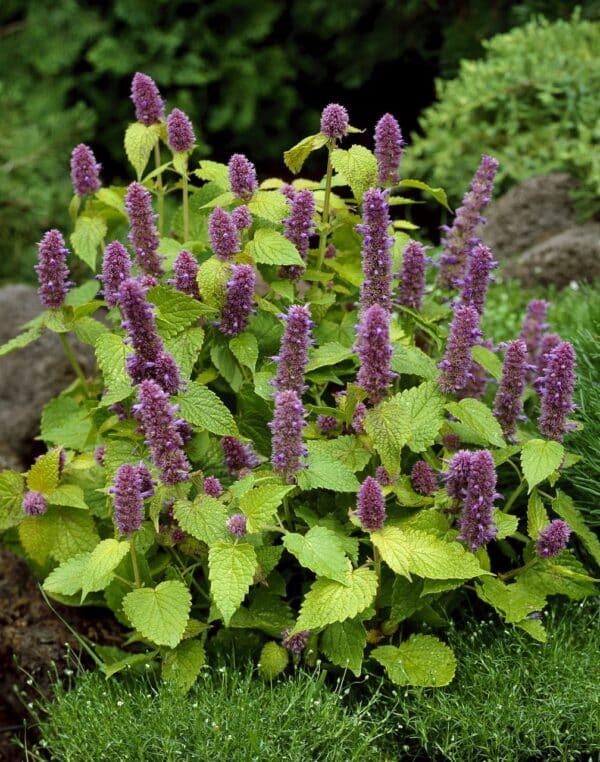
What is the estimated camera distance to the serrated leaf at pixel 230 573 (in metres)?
2.39

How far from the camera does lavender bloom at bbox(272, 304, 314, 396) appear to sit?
250cm

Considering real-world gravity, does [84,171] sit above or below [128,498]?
above

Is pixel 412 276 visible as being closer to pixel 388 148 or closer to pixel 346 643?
pixel 388 148

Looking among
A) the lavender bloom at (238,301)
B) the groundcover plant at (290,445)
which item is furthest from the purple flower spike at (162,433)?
the lavender bloom at (238,301)

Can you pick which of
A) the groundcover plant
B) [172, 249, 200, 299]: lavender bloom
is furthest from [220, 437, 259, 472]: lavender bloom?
[172, 249, 200, 299]: lavender bloom

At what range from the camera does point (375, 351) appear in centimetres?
246

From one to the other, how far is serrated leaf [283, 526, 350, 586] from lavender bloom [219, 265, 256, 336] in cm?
64

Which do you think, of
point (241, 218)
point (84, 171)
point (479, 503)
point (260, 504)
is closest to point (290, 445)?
point (260, 504)

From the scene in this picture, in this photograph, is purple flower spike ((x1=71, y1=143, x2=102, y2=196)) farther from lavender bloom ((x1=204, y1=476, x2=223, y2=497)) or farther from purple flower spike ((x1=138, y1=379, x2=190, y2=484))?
lavender bloom ((x1=204, y1=476, x2=223, y2=497))

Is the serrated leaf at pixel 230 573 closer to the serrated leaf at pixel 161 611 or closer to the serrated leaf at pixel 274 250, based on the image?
the serrated leaf at pixel 161 611

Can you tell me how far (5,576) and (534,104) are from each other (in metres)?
4.60

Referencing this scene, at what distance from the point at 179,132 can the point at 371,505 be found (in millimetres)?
1276

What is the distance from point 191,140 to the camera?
9.83ft

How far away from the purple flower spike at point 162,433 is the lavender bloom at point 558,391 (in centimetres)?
102
